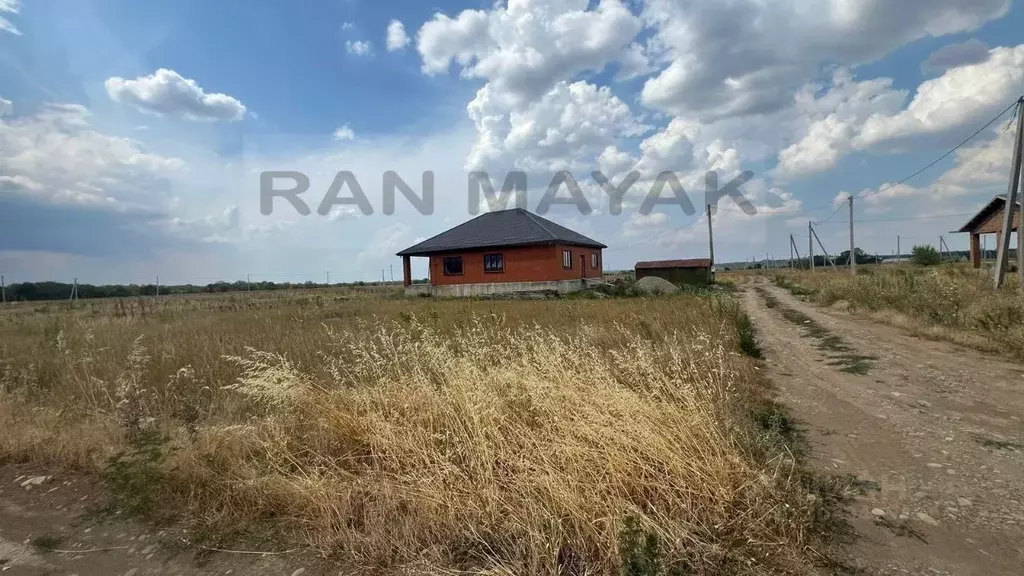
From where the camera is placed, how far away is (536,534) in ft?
7.50

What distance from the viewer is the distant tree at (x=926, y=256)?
3333cm

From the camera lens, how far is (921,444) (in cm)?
365

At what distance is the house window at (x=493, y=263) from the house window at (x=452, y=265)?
5.55ft

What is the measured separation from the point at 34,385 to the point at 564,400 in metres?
6.82

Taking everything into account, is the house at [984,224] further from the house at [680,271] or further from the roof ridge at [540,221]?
the roof ridge at [540,221]

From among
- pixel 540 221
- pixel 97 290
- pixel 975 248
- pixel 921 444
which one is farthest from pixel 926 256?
pixel 97 290

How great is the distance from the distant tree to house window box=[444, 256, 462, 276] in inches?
1255

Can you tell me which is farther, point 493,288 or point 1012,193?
point 493,288

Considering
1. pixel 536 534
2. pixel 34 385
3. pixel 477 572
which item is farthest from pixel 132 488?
pixel 34 385

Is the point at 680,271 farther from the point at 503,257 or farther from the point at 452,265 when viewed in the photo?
the point at 452,265

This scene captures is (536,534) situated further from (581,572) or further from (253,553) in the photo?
(253,553)

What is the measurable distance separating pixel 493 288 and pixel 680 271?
493 inches

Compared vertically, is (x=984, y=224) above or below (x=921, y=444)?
above

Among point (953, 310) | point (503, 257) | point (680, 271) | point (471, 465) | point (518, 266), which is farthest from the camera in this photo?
point (680, 271)
